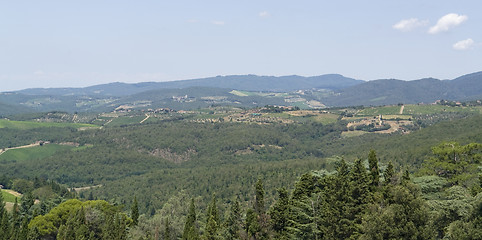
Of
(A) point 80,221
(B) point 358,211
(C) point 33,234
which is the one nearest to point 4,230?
(C) point 33,234

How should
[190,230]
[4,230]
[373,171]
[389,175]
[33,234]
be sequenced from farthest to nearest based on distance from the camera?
[4,230] → [33,234] → [190,230] → [373,171] → [389,175]

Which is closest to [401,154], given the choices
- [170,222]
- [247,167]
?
[247,167]

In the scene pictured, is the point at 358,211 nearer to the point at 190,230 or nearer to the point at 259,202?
the point at 259,202

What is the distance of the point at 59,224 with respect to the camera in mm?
73625

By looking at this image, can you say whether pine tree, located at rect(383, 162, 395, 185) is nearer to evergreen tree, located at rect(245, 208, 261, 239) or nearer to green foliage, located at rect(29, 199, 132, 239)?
evergreen tree, located at rect(245, 208, 261, 239)

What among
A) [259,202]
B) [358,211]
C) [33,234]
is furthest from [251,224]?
[33,234]

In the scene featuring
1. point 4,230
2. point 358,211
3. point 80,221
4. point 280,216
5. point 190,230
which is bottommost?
point 4,230

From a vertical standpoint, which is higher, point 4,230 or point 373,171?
point 373,171

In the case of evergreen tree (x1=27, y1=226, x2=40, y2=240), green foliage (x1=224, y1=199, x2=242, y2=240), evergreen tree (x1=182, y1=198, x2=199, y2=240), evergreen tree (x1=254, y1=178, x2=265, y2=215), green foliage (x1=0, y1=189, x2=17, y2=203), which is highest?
evergreen tree (x1=254, y1=178, x2=265, y2=215)

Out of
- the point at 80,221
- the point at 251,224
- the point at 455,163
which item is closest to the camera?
the point at 251,224

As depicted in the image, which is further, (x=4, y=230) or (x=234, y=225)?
(x=4, y=230)

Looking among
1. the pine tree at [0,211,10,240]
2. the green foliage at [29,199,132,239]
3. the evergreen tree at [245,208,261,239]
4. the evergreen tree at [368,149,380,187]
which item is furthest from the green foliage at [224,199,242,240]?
the pine tree at [0,211,10,240]

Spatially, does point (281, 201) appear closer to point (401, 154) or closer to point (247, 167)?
point (401, 154)

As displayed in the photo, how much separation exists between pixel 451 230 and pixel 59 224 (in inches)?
2464
